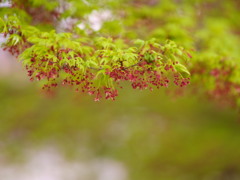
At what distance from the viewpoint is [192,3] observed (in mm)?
7465

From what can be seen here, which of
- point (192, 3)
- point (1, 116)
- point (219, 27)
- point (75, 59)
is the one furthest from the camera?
point (1, 116)

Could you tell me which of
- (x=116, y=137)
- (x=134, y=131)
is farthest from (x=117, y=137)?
(x=134, y=131)

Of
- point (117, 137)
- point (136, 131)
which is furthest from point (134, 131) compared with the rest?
point (117, 137)

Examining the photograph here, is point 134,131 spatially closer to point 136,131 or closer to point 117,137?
point 136,131

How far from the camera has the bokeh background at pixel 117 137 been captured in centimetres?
880

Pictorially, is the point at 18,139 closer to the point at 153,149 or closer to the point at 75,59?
the point at 153,149

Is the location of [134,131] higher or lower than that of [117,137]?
higher

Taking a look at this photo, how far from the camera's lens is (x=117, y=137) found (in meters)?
10.1

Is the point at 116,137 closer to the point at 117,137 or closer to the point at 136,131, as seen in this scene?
the point at 117,137

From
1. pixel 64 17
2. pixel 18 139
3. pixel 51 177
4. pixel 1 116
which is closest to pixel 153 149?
pixel 51 177

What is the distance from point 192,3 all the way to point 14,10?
4.88 metres

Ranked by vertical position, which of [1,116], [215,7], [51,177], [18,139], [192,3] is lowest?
[51,177]

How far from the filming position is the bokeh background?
8797mm

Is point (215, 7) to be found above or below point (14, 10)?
above
